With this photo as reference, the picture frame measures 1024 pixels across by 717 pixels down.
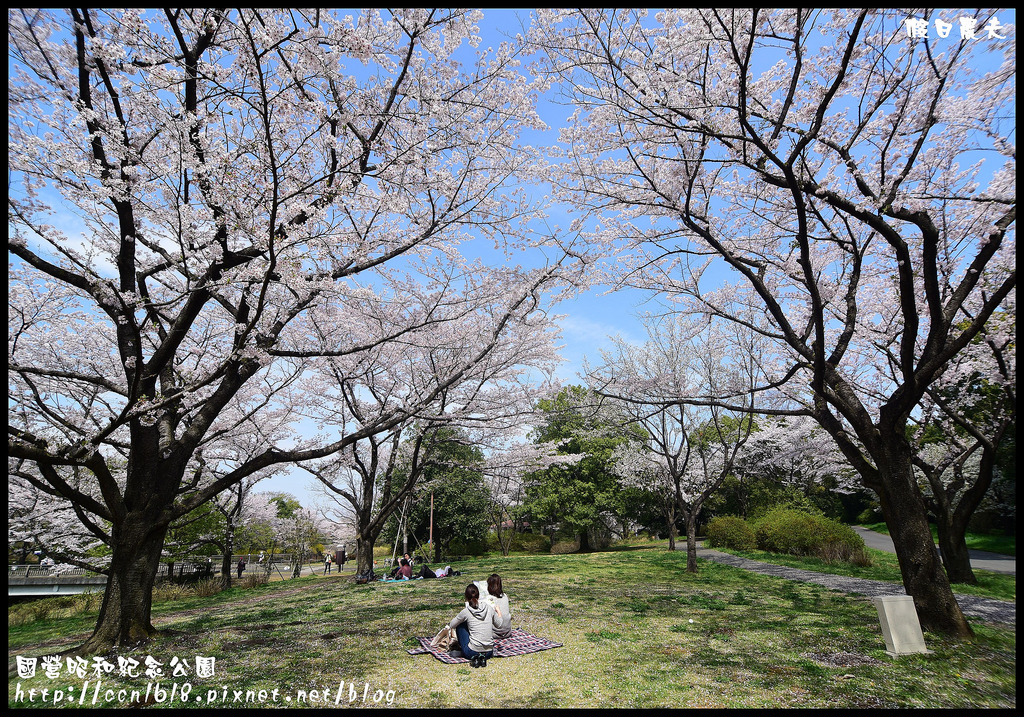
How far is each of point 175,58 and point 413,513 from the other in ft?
69.9

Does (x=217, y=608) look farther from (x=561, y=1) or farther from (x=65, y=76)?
(x=561, y=1)

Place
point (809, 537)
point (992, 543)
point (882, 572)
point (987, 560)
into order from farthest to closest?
1. point (992, 543)
2. point (987, 560)
3. point (809, 537)
4. point (882, 572)


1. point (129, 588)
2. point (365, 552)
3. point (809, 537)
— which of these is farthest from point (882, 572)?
point (129, 588)

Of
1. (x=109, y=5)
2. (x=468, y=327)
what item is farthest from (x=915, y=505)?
(x=109, y=5)

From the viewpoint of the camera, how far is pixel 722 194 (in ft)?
28.4

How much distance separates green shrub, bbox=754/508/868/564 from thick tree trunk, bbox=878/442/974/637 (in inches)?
415

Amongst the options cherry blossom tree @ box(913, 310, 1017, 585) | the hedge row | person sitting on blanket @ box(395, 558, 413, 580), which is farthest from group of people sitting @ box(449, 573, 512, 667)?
the hedge row

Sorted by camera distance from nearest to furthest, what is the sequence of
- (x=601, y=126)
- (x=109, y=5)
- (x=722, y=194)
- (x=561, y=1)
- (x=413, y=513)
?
(x=561, y=1) < (x=109, y=5) < (x=601, y=126) < (x=722, y=194) < (x=413, y=513)

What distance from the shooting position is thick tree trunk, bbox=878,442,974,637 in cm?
595

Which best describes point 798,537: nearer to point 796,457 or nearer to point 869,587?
point 796,457

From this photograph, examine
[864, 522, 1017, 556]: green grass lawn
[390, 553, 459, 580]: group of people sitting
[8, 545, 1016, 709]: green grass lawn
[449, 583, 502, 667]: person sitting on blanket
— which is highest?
[449, 583, 502, 667]: person sitting on blanket

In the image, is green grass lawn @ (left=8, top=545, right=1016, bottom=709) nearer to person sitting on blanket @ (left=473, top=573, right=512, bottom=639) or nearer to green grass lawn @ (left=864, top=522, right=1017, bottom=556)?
person sitting on blanket @ (left=473, top=573, right=512, bottom=639)

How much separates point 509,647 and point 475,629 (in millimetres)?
806

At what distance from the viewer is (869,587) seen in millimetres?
10164
